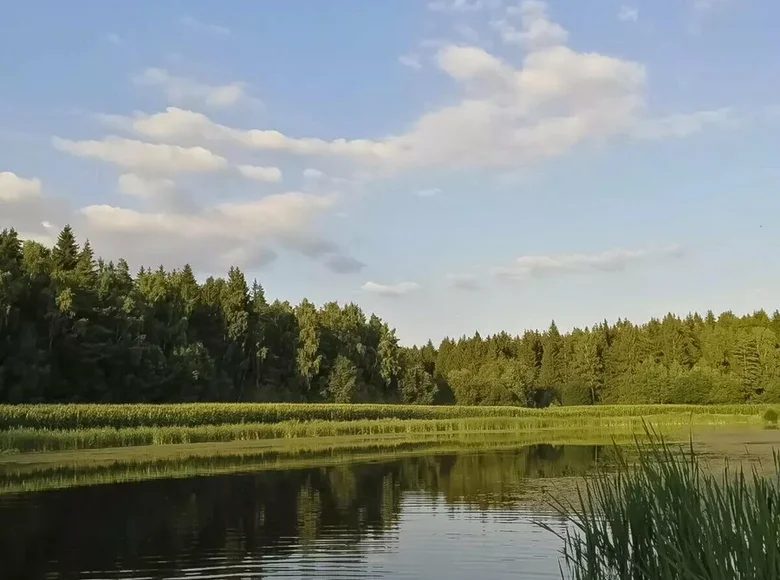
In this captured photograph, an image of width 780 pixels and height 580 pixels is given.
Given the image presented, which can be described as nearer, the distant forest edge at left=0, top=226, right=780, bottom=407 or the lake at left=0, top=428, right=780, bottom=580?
the lake at left=0, top=428, right=780, bottom=580

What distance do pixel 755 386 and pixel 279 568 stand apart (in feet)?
475

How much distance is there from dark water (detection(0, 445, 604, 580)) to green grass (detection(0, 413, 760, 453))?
5.48 metres

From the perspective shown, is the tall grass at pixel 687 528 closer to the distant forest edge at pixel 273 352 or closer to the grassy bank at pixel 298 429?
the grassy bank at pixel 298 429

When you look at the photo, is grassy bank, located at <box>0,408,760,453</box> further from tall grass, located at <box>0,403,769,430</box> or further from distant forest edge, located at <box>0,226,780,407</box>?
distant forest edge, located at <box>0,226,780,407</box>

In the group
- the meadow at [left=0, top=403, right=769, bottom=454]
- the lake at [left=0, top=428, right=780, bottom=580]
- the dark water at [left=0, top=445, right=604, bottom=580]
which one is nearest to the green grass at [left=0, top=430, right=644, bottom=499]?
the lake at [left=0, top=428, right=780, bottom=580]

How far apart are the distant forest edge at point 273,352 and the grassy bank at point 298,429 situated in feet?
71.2

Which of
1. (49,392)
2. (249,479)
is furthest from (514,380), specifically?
(249,479)

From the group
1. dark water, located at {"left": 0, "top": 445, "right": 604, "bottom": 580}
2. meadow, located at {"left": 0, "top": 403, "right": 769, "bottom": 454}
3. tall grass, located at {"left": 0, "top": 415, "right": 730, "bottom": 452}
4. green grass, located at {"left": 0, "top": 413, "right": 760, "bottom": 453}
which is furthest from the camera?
meadow, located at {"left": 0, "top": 403, "right": 769, "bottom": 454}

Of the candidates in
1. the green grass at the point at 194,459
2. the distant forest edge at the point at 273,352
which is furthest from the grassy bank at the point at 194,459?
the distant forest edge at the point at 273,352

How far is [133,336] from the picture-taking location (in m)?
90.2

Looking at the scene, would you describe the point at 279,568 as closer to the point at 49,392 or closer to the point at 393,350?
the point at 49,392

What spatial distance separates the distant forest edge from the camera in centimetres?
7950

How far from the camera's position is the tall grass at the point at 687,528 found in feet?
26.0

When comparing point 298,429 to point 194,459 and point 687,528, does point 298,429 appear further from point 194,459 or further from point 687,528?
point 687,528
